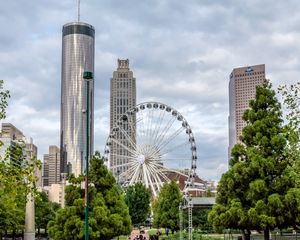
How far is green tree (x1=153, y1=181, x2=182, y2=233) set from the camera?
226 ft

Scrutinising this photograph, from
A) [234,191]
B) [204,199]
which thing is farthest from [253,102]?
[204,199]

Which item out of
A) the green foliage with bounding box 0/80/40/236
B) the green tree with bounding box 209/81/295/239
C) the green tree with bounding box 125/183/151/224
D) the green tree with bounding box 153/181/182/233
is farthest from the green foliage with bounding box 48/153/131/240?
the green tree with bounding box 125/183/151/224

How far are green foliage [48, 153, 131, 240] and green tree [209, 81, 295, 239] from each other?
8.80 meters

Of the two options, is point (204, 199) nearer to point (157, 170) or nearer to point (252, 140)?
point (157, 170)

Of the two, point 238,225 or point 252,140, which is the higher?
point 252,140

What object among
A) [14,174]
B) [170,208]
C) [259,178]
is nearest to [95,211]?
[259,178]

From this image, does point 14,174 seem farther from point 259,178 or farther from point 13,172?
point 259,178

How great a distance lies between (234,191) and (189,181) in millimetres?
58950

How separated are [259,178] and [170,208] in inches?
1524

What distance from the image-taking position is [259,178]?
3155 centimetres

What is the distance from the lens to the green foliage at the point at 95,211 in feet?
125

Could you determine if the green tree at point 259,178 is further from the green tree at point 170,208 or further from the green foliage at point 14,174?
the green tree at point 170,208

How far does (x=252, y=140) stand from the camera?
32875mm

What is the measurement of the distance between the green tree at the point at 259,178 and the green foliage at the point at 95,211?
8.80 meters
